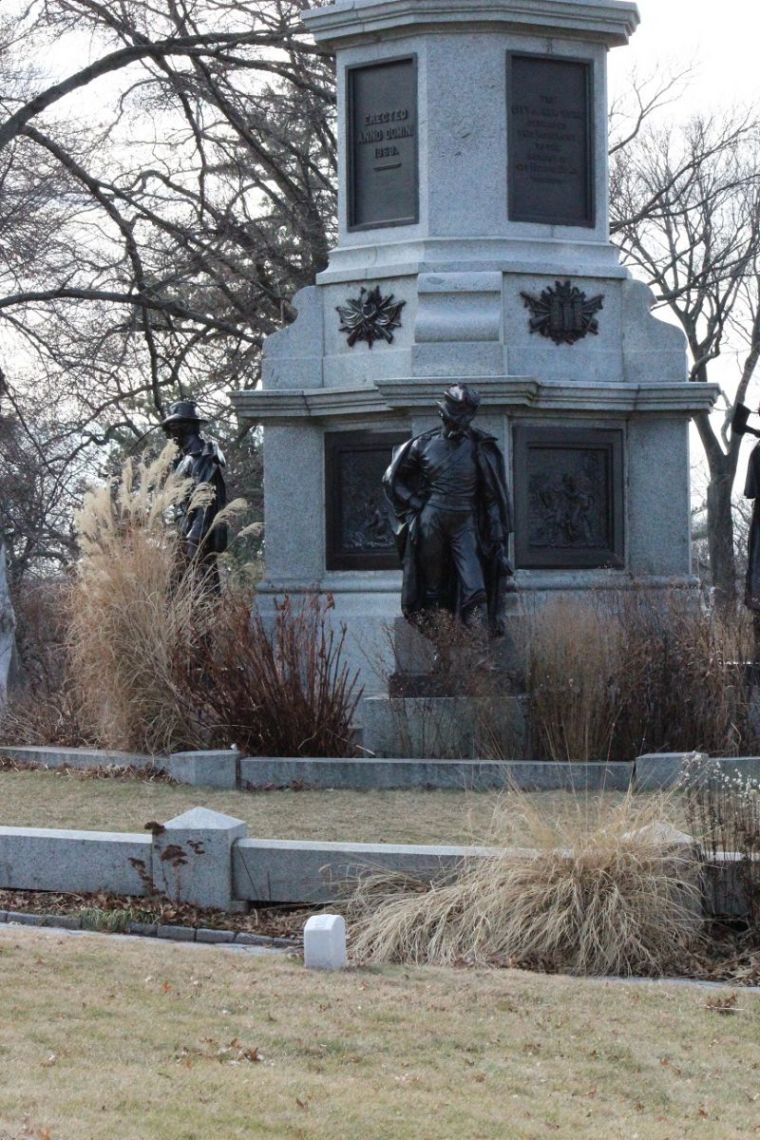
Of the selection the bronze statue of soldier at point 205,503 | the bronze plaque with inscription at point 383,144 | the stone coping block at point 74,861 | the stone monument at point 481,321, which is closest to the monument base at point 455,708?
the bronze statue of soldier at point 205,503

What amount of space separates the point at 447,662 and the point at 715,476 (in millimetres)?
28746

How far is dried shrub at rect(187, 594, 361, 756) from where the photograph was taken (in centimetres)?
1296

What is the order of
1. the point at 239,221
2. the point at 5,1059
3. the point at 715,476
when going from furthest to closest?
the point at 715,476 < the point at 239,221 < the point at 5,1059

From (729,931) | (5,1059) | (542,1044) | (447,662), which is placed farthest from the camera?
(447,662)

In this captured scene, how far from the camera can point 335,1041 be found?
271 inches

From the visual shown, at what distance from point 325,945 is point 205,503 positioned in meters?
6.95

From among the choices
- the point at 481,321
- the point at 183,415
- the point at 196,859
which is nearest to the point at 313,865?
the point at 196,859

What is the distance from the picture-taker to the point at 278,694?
42.5ft

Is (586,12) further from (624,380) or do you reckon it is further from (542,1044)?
(542,1044)

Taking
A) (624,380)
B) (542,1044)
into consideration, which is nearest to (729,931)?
(542,1044)

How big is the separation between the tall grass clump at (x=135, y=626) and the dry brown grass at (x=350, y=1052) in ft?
17.1

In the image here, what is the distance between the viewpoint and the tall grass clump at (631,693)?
1265 centimetres

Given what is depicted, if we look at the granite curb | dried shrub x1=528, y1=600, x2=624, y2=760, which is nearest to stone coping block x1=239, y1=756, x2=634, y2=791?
dried shrub x1=528, y1=600, x2=624, y2=760

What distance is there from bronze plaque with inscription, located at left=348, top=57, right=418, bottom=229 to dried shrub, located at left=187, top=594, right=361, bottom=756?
4.49 metres
